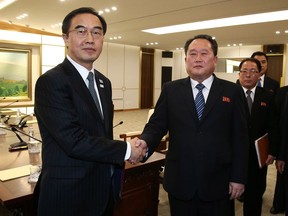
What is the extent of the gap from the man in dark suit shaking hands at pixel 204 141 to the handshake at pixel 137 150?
21 mm

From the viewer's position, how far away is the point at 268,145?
260 cm

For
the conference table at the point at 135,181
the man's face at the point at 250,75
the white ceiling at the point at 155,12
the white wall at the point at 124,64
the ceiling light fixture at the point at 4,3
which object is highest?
the ceiling light fixture at the point at 4,3

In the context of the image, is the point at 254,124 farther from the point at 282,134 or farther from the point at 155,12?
the point at 155,12

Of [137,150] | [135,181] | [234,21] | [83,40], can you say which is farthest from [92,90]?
[234,21]

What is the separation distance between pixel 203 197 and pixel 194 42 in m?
1.01

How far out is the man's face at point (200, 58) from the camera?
1748 millimetres

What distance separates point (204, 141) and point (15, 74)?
9.26 metres

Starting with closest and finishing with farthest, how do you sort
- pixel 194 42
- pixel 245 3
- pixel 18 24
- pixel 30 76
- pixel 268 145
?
1. pixel 194 42
2. pixel 268 145
3. pixel 245 3
4. pixel 18 24
5. pixel 30 76

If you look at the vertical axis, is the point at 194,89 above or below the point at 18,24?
below

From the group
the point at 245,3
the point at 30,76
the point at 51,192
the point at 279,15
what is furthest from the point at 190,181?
the point at 30,76

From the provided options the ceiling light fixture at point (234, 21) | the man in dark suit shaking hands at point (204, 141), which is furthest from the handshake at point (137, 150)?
the ceiling light fixture at point (234, 21)

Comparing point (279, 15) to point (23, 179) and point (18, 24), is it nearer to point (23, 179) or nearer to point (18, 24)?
point (23, 179)

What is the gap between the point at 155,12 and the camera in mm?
6504

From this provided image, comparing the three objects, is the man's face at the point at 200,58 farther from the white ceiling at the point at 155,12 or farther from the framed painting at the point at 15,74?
→ the framed painting at the point at 15,74
